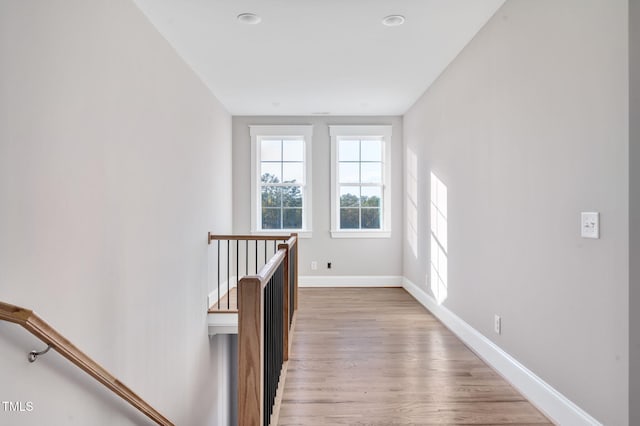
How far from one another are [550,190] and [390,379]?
1562mm

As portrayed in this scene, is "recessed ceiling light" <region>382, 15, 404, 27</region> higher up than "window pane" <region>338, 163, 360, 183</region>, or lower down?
higher up

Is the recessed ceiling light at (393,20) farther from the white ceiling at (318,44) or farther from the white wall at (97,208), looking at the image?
the white wall at (97,208)

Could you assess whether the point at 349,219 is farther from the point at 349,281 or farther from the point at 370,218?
the point at 349,281

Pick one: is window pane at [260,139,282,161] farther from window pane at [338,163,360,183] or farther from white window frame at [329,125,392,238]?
window pane at [338,163,360,183]

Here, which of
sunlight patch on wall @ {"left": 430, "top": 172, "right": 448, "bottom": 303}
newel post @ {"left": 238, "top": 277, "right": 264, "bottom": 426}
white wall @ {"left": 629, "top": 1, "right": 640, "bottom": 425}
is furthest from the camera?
sunlight patch on wall @ {"left": 430, "top": 172, "right": 448, "bottom": 303}

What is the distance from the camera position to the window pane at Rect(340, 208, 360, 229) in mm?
5793

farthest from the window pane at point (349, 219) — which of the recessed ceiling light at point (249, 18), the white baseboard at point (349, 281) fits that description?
the recessed ceiling light at point (249, 18)

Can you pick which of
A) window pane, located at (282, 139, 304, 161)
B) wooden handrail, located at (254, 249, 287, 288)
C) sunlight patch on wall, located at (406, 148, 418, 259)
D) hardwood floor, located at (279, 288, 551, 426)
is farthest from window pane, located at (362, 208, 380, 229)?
wooden handrail, located at (254, 249, 287, 288)

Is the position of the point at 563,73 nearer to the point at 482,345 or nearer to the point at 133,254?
the point at 482,345

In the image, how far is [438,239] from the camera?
13.2 feet

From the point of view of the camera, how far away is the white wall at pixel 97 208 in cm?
156

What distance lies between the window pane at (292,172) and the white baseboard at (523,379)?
305 centimetres

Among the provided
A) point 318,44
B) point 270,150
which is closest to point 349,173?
point 270,150

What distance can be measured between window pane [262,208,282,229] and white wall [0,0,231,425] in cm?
203
